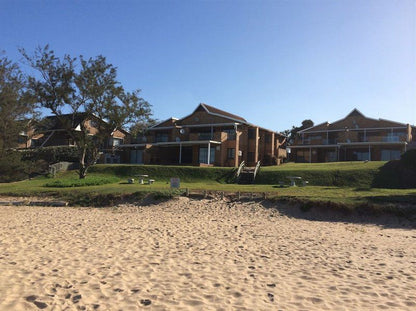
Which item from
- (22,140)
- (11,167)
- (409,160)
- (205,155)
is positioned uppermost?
(22,140)

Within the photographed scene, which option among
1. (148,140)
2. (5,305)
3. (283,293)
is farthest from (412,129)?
(5,305)

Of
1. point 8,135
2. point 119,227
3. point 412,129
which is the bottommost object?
point 119,227

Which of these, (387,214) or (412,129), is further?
(412,129)

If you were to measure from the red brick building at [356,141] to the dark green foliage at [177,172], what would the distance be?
20912mm

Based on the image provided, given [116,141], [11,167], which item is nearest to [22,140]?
[116,141]

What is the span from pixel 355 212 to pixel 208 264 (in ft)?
31.8

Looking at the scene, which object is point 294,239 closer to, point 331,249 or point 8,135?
point 331,249

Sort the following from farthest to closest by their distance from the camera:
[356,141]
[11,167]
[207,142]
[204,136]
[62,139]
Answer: [62,139] < [356,141] < [204,136] < [207,142] < [11,167]

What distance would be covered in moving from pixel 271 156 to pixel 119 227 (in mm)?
31629

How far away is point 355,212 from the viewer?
587 inches

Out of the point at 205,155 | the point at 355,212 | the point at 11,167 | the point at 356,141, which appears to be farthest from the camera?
the point at 356,141

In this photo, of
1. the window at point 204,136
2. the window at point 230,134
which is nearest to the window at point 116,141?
the window at point 204,136

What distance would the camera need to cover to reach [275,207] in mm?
16625

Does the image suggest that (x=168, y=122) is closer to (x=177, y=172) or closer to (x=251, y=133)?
(x=251, y=133)
